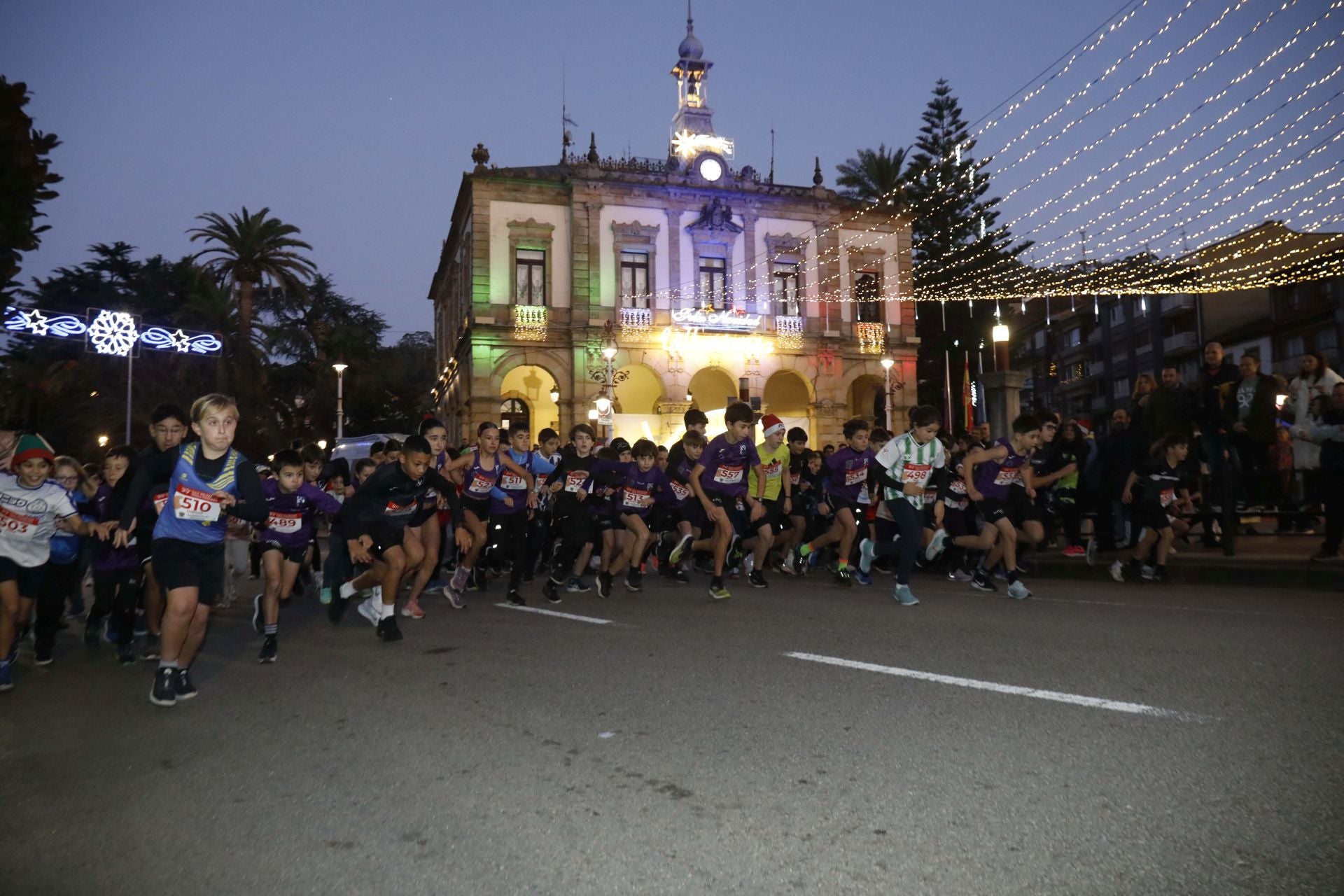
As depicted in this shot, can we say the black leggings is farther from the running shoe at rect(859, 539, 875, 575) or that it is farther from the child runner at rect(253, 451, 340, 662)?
the child runner at rect(253, 451, 340, 662)

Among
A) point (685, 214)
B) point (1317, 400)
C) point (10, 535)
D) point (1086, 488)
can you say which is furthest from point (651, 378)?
point (10, 535)

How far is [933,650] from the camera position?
661cm

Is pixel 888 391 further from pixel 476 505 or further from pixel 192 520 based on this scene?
pixel 192 520

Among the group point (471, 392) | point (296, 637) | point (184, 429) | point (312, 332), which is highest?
point (312, 332)

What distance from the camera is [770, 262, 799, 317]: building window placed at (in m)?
40.8

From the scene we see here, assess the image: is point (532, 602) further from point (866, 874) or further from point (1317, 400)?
point (1317, 400)

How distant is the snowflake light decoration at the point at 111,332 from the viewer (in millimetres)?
40844

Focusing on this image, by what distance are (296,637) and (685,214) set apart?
33153 mm

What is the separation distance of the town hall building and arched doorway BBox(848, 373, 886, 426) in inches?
3.4

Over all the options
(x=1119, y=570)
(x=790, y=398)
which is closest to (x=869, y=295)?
(x=790, y=398)

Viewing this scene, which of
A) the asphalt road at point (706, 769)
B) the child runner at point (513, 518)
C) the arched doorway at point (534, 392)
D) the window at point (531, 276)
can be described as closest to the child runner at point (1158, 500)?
the asphalt road at point (706, 769)

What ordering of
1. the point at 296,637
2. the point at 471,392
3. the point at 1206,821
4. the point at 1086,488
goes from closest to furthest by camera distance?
the point at 1206,821, the point at 296,637, the point at 1086,488, the point at 471,392

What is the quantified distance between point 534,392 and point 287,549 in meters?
32.9

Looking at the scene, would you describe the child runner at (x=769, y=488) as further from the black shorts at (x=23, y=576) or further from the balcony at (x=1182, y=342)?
the balcony at (x=1182, y=342)
